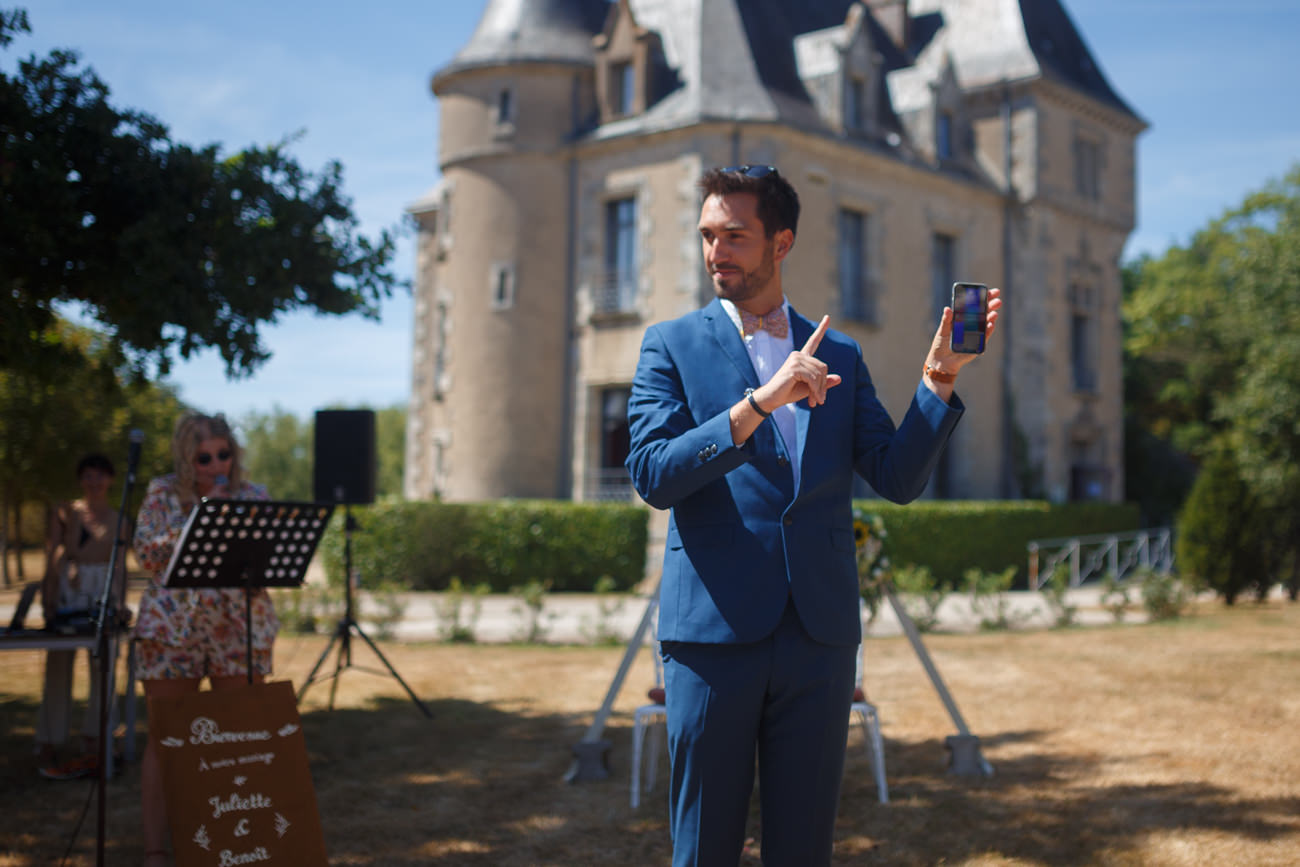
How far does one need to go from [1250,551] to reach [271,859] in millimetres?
14853

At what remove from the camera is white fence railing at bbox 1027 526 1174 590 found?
21.1 metres

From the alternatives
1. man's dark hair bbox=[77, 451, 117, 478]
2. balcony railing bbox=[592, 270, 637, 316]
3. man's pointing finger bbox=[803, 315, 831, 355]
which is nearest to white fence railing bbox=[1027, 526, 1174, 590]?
balcony railing bbox=[592, 270, 637, 316]

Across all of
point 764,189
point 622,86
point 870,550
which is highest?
point 622,86

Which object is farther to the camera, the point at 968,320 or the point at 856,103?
the point at 856,103

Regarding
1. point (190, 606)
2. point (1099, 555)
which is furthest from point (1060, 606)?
point (190, 606)

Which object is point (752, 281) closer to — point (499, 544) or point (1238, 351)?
point (499, 544)

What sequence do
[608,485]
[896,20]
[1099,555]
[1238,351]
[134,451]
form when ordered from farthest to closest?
[1238,351] → [896,20] → [1099,555] → [608,485] → [134,451]

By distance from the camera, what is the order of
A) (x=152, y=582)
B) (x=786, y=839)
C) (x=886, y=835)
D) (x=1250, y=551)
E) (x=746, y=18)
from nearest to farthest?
1. (x=786, y=839)
2. (x=152, y=582)
3. (x=886, y=835)
4. (x=1250, y=551)
5. (x=746, y=18)

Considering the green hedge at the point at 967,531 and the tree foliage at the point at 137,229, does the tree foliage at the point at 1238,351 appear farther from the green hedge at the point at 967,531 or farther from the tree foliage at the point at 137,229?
the tree foliage at the point at 137,229

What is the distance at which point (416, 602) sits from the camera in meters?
17.1

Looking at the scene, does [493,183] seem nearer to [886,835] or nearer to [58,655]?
[58,655]

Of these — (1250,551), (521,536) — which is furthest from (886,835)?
(521,536)

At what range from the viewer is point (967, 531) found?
2022 cm

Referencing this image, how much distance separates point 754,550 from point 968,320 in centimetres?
72
